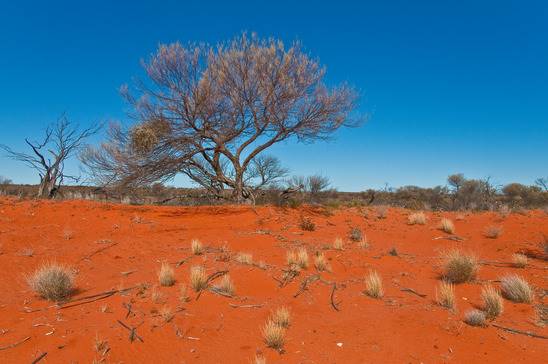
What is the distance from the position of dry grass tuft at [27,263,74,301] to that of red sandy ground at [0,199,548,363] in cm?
17

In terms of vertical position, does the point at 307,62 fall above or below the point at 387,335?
above

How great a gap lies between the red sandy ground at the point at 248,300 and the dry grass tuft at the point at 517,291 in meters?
0.16

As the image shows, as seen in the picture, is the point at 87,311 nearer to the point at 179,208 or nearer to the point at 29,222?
the point at 29,222

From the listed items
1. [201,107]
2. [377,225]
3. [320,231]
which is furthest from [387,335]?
[201,107]

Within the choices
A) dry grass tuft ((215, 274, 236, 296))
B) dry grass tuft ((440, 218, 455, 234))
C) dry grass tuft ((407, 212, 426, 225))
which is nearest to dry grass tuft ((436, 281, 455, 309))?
dry grass tuft ((215, 274, 236, 296))

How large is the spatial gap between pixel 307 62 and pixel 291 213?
566cm

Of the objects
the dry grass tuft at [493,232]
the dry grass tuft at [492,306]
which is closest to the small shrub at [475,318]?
the dry grass tuft at [492,306]

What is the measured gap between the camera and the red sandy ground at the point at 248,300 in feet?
14.9

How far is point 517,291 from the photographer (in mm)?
6113

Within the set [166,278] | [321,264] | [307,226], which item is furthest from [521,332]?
[307,226]

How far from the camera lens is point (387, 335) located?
4934mm

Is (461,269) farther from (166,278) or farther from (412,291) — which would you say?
(166,278)

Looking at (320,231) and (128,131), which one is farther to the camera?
(128,131)

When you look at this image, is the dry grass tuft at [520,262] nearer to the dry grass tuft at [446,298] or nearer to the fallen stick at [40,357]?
the dry grass tuft at [446,298]
